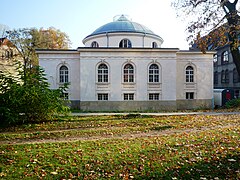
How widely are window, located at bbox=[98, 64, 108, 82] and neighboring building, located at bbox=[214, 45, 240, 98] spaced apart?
26901 mm

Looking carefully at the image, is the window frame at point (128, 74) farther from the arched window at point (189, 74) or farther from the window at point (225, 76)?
the window at point (225, 76)

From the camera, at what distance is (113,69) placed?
2331 centimetres

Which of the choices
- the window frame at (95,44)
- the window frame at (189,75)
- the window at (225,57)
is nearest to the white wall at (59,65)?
the window frame at (95,44)

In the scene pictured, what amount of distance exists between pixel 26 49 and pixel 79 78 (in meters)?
15.9

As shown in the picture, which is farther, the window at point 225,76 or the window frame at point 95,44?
the window at point 225,76

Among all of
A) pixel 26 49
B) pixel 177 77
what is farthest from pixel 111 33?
pixel 26 49

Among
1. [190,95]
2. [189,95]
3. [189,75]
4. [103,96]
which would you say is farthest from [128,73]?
[190,95]

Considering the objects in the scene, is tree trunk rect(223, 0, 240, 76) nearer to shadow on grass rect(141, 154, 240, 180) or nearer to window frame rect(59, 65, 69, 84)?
shadow on grass rect(141, 154, 240, 180)

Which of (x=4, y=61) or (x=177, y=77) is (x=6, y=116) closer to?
(x=177, y=77)

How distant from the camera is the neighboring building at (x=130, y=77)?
23078 mm

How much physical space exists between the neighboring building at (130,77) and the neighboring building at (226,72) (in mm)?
17558

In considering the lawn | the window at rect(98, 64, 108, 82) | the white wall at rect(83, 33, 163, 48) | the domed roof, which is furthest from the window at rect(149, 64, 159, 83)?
the lawn

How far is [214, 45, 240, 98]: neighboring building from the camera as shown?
128 feet

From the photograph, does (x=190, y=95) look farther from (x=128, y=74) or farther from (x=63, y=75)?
(x=63, y=75)
